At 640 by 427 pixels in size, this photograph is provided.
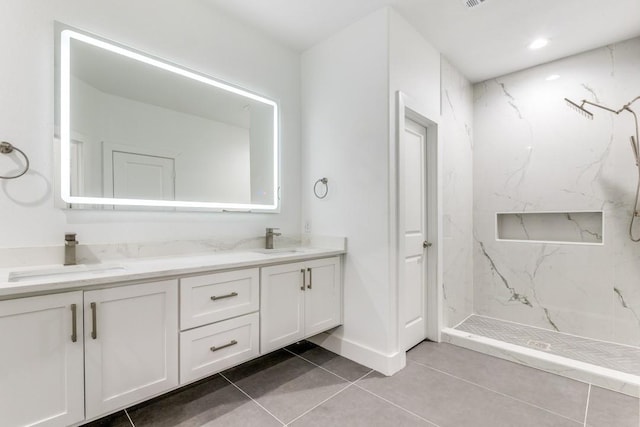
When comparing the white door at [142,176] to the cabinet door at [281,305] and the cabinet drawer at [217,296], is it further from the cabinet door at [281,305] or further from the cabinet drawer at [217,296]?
the cabinet door at [281,305]

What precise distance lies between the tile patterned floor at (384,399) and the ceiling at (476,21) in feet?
8.63

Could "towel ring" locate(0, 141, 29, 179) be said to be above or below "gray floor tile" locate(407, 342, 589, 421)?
above

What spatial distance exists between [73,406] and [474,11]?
129 inches

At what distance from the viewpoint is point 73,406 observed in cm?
123

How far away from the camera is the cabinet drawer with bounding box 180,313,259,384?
157 cm

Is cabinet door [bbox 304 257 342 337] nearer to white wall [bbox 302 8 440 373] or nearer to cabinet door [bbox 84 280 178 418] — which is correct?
white wall [bbox 302 8 440 373]

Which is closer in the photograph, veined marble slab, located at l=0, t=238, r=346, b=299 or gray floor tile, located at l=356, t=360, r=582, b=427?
veined marble slab, located at l=0, t=238, r=346, b=299

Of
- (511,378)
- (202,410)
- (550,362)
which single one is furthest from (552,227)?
(202,410)

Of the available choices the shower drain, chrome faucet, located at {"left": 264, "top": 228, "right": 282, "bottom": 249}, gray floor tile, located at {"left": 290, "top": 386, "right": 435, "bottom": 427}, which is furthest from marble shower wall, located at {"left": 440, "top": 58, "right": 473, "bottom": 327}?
chrome faucet, located at {"left": 264, "top": 228, "right": 282, "bottom": 249}

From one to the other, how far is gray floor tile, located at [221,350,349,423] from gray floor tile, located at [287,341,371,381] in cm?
7

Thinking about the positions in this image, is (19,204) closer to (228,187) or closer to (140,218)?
(140,218)

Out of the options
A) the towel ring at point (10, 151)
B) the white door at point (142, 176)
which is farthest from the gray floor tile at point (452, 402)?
the towel ring at point (10, 151)

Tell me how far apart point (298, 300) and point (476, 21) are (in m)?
2.52

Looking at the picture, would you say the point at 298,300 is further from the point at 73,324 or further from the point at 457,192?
the point at 457,192
